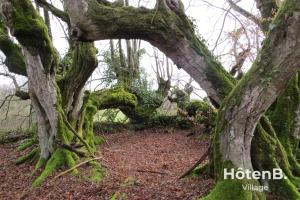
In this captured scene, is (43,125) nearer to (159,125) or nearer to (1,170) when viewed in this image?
(1,170)

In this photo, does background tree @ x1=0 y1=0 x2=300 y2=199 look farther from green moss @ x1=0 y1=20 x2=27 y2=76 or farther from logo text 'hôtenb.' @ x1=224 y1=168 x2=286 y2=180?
green moss @ x1=0 y1=20 x2=27 y2=76

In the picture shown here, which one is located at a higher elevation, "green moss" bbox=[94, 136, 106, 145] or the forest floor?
"green moss" bbox=[94, 136, 106, 145]

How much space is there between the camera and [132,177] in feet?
23.5

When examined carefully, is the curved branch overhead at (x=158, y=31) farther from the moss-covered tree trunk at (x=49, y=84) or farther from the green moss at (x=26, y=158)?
the green moss at (x=26, y=158)

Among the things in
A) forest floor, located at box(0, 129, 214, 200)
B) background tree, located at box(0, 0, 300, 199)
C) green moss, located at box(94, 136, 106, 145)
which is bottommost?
forest floor, located at box(0, 129, 214, 200)

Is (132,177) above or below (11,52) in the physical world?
below

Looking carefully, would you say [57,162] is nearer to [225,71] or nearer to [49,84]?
[49,84]

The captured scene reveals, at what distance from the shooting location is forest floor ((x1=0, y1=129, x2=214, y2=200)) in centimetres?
604

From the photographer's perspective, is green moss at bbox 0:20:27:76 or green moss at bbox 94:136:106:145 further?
green moss at bbox 94:136:106:145

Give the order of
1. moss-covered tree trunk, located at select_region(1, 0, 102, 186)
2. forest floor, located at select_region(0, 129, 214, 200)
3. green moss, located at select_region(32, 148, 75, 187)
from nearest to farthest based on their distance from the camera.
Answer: forest floor, located at select_region(0, 129, 214, 200) → moss-covered tree trunk, located at select_region(1, 0, 102, 186) → green moss, located at select_region(32, 148, 75, 187)

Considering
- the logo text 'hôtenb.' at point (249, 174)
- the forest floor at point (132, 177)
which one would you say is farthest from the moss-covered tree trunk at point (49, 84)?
the logo text 'hôtenb.' at point (249, 174)

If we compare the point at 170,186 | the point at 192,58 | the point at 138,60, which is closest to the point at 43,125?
the point at 170,186

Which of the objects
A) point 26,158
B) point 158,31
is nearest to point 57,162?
point 26,158

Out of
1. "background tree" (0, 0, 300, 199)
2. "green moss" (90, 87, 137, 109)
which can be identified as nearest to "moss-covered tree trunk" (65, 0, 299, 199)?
"background tree" (0, 0, 300, 199)
